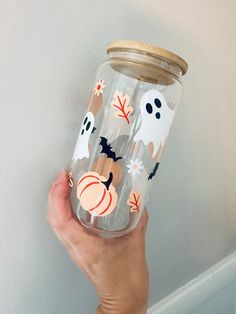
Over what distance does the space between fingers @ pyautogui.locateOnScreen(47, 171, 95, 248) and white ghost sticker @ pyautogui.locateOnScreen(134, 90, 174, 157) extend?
12 centimetres

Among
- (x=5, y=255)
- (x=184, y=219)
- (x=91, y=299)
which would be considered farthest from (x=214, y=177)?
(x=5, y=255)

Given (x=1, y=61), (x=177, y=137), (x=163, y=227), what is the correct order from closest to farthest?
(x=1, y=61)
(x=177, y=137)
(x=163, y=227)

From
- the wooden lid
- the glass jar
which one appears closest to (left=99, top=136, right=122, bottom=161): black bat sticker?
the glass jar

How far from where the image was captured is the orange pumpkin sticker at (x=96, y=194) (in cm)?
49

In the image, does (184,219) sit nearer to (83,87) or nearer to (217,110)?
(217,110)

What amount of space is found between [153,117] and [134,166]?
7 cm

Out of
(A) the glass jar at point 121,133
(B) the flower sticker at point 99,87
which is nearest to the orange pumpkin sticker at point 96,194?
(A) the glass jar at point 121,133

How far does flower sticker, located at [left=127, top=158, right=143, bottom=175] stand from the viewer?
518mm

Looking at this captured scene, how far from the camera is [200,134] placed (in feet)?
2.46

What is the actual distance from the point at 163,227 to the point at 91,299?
199 mm

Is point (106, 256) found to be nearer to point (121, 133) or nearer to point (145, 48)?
point (121, 133)

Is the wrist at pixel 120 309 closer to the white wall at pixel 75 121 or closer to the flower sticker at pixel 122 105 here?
the white wall at pixel 75 121

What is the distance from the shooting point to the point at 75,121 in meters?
0.57

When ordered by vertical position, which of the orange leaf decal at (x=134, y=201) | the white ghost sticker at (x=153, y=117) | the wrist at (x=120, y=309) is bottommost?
the wrist at (x=120, y=309)
